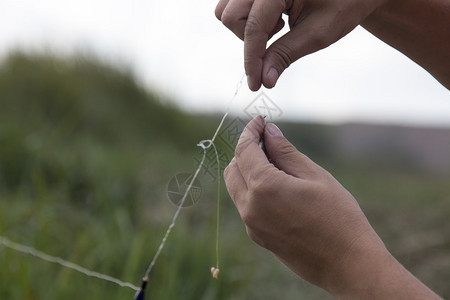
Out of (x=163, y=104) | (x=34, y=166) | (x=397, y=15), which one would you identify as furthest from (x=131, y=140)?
(x=397, y=15)

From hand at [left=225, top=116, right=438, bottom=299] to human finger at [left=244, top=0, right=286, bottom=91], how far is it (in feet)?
0.43

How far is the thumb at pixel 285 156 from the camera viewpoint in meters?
0.92

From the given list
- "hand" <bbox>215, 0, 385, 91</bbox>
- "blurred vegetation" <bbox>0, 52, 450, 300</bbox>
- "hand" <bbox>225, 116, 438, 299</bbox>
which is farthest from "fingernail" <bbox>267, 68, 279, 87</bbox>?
"blurred vegetation" <bbox>0, 52, 450, 300</bbox>

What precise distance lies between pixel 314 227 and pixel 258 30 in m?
0.33

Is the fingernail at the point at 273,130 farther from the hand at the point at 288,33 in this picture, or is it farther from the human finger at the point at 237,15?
the human finger at the point at 237,15

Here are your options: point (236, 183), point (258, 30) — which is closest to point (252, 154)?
point (236, 183)

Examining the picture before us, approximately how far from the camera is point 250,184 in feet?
2.93

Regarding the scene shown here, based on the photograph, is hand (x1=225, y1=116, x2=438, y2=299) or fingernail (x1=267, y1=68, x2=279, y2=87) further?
fingernail (x1=267, y1=68, x2=279, y2=87)

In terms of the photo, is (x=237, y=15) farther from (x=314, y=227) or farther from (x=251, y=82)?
(x=314, y=227)

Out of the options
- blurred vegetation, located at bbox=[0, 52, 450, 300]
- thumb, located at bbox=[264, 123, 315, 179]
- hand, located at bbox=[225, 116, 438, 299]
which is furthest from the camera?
blurred vegetation, located at bbox=[0, 52, 450, 300]

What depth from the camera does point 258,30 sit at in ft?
3.17

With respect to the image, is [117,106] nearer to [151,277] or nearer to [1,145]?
[1,145]

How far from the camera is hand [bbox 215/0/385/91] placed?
98 centimetres

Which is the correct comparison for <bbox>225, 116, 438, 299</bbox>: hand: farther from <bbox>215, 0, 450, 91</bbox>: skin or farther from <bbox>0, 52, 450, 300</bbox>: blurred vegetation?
<bbox>0, 52, 450, 300</bbox>: blurred vegetation
